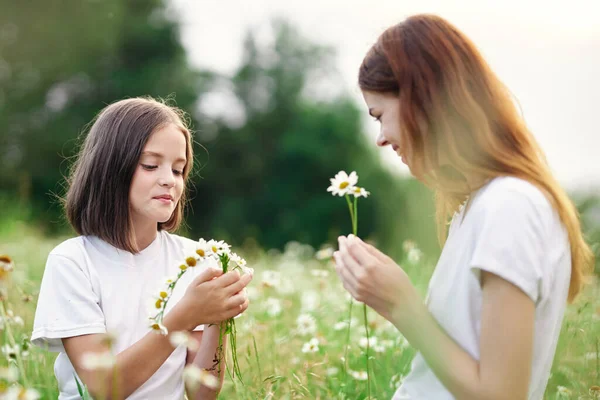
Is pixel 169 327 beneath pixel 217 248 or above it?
beneath

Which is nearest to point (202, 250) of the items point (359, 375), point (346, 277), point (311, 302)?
point (346, 277)

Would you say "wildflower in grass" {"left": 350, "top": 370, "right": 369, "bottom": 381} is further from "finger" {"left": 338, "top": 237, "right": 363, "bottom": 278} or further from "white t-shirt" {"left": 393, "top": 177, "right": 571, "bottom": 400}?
"finger" {"left": 338, "top": 237, "right": 363, "bottom": 278}

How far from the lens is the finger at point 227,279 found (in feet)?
6.15

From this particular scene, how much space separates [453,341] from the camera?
1.44 metres

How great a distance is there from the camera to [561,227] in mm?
1479

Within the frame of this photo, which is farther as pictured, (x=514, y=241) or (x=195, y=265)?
(x=195, y=265)

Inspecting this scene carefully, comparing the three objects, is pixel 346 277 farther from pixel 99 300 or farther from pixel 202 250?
pixel 99 300

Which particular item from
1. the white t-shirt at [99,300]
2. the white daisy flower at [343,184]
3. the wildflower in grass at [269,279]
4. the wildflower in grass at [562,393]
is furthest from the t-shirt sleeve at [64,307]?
the wildflower in grass at [562,393]

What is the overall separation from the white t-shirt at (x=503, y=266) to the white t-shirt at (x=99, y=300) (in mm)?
835

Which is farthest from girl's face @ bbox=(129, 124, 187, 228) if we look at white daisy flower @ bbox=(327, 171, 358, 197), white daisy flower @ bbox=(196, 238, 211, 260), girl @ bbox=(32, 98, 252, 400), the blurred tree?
the blurred tree

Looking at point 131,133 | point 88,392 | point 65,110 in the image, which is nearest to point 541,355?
point 88,392

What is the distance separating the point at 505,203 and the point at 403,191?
21211mm

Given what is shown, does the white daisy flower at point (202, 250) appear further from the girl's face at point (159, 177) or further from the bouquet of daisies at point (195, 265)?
the girl's face at point (159, 177)

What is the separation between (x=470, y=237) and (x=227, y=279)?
76cm
